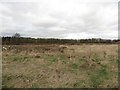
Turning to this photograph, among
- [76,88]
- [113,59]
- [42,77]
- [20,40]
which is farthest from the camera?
[20,40]

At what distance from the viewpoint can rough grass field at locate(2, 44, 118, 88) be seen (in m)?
9.00

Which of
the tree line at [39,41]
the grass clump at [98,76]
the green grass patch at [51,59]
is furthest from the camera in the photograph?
the tree line at [39,41]

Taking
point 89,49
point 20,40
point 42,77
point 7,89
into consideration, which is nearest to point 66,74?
point 42,77

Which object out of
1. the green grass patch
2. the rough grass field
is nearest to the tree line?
the rough grass field

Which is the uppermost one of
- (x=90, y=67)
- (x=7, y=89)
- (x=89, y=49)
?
(x=89, y=49)

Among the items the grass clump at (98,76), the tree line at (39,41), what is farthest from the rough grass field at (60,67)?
the tree line at (39,41)

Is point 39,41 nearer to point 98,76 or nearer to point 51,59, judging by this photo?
point 51,59

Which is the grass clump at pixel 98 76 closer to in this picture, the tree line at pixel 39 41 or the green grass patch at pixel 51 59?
the green grass patch at pixel 51 59

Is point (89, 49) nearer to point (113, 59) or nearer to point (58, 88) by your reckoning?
point (113, 59)

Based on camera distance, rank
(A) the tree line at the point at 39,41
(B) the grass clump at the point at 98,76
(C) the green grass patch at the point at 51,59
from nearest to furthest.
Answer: (B) the grass clump at the point at 98,76 < (C) the green grass patch at the point at 51,59 < (A) the tree line at the point at 39,41

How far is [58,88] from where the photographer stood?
866cm

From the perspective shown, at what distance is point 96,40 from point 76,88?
9.87 metres

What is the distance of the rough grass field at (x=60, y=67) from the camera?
9.00 m

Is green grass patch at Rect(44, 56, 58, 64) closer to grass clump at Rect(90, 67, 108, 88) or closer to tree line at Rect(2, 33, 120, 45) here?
grass clump at Rect(90, 67, 108, 88)
